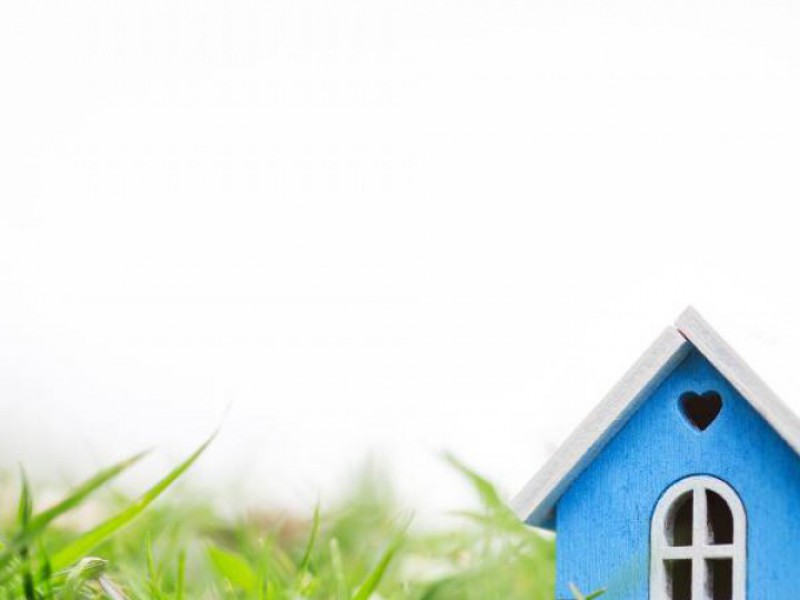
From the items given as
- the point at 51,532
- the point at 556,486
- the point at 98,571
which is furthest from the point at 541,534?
the point at 98,571

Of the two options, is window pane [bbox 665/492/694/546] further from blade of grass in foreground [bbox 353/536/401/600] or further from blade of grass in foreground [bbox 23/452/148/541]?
blade of grass in foreground [bbox 23/452/148/541]

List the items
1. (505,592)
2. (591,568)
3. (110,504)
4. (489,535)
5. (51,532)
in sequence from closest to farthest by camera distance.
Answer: (591,568), (505,592), (489,535), (51,532), (110,504)

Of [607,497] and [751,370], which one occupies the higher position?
[751,370]

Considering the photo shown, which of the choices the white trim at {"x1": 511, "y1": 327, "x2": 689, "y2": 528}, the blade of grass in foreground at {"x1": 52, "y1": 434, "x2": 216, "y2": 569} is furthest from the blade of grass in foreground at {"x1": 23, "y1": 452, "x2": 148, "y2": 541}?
the white trim at {"x1": 511, "y1": 327, "x2": 689, "y2": 528}

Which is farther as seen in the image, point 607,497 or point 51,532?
point 51,532

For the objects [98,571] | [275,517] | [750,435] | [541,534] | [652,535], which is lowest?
[275,517]

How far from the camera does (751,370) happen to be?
6.06 ft

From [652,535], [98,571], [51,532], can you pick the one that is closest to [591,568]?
[652,535]

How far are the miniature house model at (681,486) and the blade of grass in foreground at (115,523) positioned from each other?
25.8 inches

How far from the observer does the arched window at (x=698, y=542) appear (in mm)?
1862

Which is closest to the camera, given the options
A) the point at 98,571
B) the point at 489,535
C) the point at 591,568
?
the point at 98,571

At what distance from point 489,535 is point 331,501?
1.11 meters

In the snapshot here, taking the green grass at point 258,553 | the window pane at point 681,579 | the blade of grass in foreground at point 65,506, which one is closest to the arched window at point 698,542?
the window pane at point 681,579

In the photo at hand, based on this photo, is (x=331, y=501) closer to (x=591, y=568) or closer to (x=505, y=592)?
(x=505, y=592)
